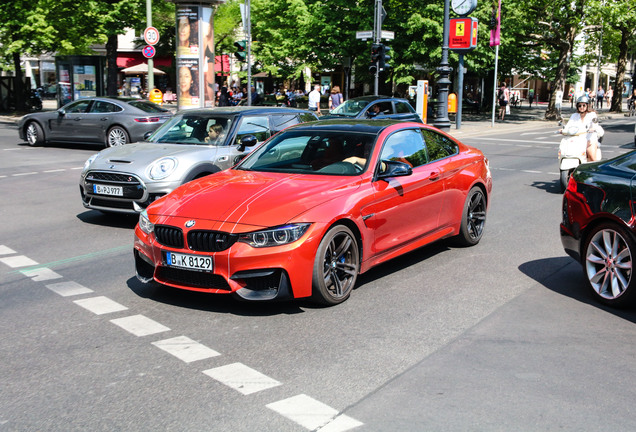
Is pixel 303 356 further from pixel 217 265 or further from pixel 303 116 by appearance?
pixel 303 116

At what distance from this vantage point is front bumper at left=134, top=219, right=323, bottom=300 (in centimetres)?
525

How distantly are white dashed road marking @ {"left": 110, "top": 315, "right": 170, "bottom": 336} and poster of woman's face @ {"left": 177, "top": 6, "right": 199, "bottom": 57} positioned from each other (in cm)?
1889

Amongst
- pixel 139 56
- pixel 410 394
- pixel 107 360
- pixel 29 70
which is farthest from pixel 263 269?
pixel 29 70

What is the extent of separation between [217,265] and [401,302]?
161cm

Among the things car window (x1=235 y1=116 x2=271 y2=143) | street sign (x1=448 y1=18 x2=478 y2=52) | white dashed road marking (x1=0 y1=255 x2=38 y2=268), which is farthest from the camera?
street sign (x1=448 y1=18 x2=478 y2=52)

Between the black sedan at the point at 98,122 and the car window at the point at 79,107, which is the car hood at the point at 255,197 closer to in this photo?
the black sedan at the point at 98,122

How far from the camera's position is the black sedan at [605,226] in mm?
5590

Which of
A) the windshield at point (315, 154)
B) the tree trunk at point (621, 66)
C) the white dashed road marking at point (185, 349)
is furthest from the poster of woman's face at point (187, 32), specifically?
the tree trunk at point (621, 66)

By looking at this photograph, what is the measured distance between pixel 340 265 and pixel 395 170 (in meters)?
1.06

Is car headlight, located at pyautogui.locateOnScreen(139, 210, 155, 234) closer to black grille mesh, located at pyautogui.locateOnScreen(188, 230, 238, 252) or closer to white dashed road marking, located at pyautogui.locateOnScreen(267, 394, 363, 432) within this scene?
black grille mesh, located at pyautogui.locateOnScreen(188, 230, 238, 252)

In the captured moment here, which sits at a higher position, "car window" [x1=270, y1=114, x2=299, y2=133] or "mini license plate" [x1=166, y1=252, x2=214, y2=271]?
"car window" [x1=270, y1=114, x2=299, y2=133]

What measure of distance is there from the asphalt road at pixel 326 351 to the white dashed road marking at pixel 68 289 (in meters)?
0.02

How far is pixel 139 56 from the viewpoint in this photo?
64.8 meters

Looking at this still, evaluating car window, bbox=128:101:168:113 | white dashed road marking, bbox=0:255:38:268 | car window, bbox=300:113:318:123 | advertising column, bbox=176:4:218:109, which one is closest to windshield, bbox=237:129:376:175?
white dashed road marking, bbox=0:255:38:268
